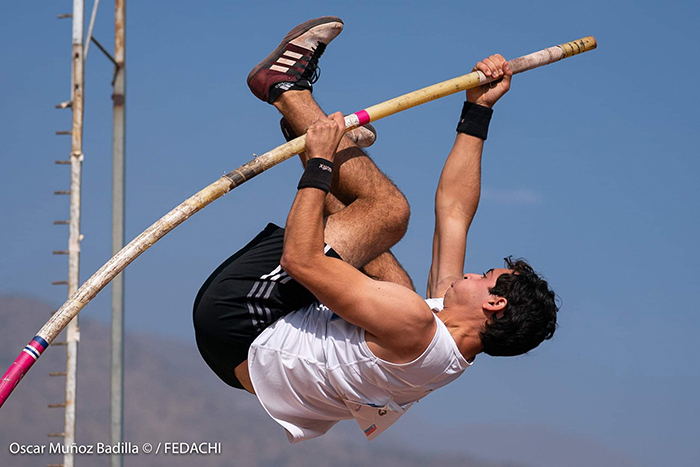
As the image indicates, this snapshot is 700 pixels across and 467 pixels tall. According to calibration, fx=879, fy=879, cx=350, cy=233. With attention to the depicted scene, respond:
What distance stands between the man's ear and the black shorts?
0.89 meters

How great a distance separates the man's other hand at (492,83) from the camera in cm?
571

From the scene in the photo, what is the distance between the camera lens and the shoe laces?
5.30m

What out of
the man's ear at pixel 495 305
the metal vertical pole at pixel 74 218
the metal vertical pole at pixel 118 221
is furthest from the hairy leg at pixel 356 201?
the metal vertical pole at pixel 118 221

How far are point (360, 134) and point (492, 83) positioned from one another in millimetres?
981

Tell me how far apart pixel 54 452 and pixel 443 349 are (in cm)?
995

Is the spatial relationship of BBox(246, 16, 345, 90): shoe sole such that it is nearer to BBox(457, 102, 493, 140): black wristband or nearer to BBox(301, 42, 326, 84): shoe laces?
BBox(301, 42, 326, 84): shoe laces

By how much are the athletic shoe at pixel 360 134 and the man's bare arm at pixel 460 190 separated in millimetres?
623

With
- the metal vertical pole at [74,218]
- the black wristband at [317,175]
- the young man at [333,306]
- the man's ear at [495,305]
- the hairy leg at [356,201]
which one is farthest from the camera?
the metal vertical pole at [74,218]

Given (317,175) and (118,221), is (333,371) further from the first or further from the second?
(118,221)

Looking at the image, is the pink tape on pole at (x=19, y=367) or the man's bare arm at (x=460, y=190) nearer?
the pink tape on pole at (x=19, y=367)

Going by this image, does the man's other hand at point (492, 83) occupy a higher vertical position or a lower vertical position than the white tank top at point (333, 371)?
higher

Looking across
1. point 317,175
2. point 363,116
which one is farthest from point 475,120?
point 317,175

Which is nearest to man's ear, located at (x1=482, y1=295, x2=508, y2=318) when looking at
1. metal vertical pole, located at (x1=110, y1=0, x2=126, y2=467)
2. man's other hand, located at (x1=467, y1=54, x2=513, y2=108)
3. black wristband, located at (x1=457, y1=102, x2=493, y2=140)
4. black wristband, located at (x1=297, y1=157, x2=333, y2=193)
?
black wristband, located at (x1=297, y1=157, x2=333, y2=193)

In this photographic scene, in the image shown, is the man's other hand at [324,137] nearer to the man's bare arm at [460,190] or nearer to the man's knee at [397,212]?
the man's knee at [397,212]
